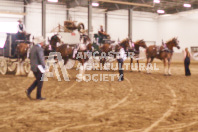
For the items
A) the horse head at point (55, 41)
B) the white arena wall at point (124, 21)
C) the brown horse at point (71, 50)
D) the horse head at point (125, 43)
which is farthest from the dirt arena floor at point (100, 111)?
the white arena wall at point (124, 21)

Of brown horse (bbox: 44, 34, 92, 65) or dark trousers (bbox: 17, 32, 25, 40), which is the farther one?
dark trousers (bbox: 17, 32, 25, 40)

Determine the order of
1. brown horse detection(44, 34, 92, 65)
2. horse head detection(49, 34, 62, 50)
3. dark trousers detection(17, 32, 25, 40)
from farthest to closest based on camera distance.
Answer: dark trousers detection(17, 32, 25, 40) → horse head detection(49, 34, 62, 50) → brown horse detection(44, 34, 92, 65)

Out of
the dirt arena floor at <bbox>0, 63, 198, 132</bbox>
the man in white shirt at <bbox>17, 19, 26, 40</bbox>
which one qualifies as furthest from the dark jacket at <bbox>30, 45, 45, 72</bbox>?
the man in white shirt at <bbox>17, 19, 26, 40</bbox>

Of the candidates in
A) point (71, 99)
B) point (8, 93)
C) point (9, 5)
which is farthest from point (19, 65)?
point (9, 5)

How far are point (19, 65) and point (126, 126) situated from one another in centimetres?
1131

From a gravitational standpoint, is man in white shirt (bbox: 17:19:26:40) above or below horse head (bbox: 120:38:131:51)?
above

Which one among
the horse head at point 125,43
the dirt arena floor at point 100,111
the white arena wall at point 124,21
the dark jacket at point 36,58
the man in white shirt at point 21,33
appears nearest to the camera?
the dirt arena floor at point 100,111

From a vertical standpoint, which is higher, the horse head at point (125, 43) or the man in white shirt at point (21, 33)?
the man in white shirt at point (21, 33)

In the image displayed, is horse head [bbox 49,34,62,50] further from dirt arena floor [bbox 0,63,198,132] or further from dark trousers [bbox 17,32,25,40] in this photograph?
dirt arena floor [bbox 0,63,198,132]

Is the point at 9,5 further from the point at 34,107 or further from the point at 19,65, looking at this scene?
the point at 34,107

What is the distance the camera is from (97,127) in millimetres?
5102

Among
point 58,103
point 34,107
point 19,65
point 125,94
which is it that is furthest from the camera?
point 19,65

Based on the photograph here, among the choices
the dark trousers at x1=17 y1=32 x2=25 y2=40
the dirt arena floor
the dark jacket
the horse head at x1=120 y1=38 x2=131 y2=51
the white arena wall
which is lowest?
the dirt arena floor

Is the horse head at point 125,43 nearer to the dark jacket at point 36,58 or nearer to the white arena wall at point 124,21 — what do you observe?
the dark jacket at point 36,58
